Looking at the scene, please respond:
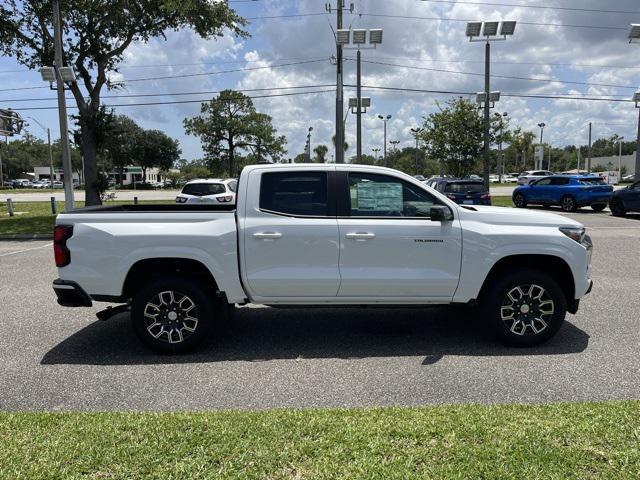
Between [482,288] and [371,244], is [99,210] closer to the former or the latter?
[371,244]

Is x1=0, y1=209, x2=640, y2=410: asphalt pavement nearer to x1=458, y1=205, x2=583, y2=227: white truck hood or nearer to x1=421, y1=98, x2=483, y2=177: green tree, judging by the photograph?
x1=458, y1=205, x2=583, y2=227: white truck hood

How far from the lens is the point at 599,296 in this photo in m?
7.45

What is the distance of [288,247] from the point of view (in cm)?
508

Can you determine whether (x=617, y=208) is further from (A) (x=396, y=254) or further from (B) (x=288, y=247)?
(B) (x=288, y=247)

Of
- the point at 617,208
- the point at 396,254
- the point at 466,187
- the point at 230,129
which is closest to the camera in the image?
the point at 396,254

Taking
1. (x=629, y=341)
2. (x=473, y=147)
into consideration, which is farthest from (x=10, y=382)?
(x=473, y=147)

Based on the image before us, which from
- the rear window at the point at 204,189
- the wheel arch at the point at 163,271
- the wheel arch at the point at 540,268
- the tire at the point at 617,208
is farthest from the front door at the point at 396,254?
the tire at the point at 617,208

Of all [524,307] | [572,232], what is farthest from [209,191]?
[572,232]

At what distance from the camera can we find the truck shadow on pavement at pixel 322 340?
520 centimetres

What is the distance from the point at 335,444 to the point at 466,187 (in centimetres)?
1544

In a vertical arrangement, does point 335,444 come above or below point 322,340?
above

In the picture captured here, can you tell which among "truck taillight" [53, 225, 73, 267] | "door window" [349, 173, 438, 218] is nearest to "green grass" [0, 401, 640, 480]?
"truck taillight" [53, 225, 73, 267]

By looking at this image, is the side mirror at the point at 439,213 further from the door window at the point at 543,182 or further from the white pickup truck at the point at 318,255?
the door window at the point at 543,182

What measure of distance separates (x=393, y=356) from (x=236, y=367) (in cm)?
152
